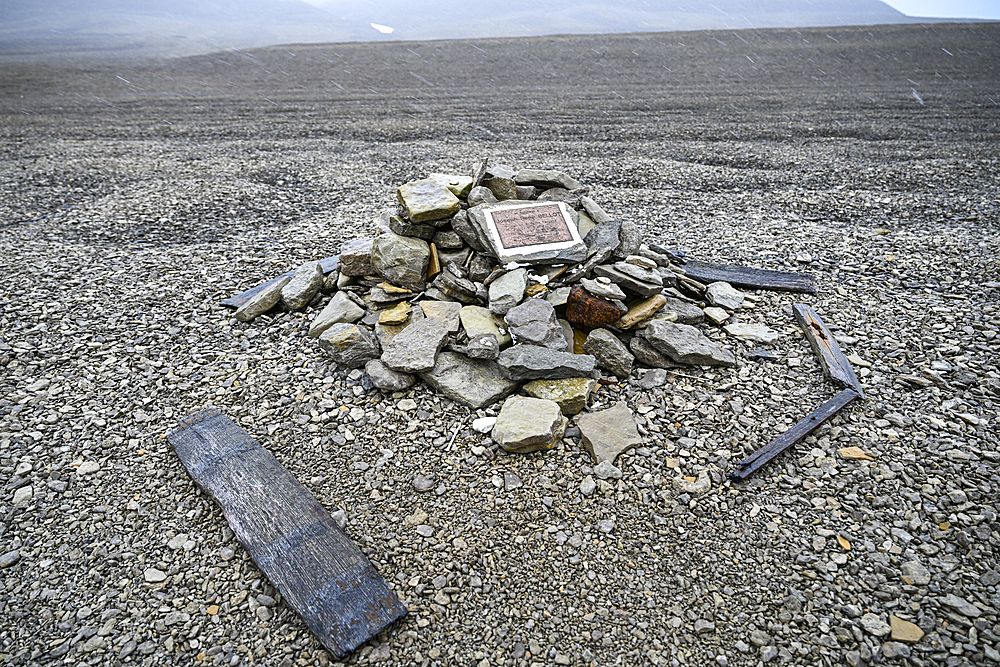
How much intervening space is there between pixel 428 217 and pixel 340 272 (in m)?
1.29

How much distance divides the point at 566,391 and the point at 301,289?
3.45 meters

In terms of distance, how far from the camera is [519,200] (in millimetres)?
6391

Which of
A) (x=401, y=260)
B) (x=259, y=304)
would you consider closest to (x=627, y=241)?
(x=401, y=260)

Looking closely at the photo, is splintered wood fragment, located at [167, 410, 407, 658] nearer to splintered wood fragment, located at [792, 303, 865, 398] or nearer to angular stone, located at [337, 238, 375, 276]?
angular stone, located at [337, 238, 375, 276]

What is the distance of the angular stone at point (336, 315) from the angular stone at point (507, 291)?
4.94 ft

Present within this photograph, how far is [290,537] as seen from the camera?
143 inches

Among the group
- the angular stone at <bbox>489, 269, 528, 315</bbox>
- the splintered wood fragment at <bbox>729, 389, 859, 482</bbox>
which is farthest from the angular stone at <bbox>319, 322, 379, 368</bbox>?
the splintered wood fragment at <bbox>729, 389, 859, 482</bbox>

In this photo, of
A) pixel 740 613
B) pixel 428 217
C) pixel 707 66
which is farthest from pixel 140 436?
pixel 707 66

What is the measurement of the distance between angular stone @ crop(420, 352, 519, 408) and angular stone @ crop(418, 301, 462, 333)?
311 mm

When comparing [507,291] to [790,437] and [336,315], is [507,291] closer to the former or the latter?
[336,315]

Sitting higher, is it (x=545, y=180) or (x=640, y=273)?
(x=545, y=180)

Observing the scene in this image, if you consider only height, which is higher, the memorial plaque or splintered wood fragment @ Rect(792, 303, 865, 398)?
the memorial plaque

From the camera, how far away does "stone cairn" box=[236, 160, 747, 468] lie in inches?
188

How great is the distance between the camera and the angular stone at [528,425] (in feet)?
14.1
